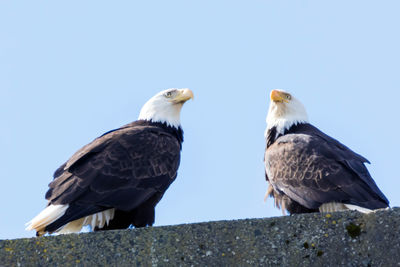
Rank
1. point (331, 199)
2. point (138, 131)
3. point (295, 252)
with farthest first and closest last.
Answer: point (138, 131) → point (331, 199) → point (295, 252)

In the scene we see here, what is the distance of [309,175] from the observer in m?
7.06

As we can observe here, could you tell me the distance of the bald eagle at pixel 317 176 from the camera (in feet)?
22.3

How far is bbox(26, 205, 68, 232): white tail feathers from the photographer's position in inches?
225

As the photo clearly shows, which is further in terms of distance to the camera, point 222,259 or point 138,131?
point 138,131

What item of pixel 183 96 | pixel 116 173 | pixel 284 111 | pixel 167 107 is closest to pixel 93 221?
pixel 116 173

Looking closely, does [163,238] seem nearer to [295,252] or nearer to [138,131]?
[295,252]

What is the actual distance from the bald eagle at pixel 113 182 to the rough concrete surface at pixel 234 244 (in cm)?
230

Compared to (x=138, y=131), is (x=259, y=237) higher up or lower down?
lower down

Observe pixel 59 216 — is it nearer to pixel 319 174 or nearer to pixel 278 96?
pixel 319 174

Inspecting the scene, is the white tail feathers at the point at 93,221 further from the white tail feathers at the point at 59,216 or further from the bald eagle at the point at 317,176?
the bald eagle at the point at 317,176

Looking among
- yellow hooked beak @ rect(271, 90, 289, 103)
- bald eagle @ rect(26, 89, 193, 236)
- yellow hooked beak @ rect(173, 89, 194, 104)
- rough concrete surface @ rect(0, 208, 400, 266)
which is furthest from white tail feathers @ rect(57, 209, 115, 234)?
yellow hooked beak @ rect(271, 90, 289, 103)

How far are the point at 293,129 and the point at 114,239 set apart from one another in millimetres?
5139

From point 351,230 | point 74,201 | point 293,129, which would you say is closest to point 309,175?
point 293,129

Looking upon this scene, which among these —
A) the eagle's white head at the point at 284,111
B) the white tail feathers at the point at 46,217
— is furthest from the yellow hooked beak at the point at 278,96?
the white tail feathers at the point at 46,217
